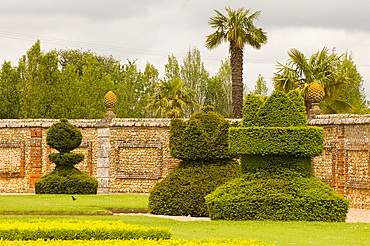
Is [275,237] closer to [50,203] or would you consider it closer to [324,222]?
[324,222]

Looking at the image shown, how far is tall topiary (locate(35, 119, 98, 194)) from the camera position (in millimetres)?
19781

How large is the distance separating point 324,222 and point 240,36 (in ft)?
62.0

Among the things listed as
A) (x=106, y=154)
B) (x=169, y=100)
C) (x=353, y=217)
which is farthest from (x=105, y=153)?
(x=169, y=100)

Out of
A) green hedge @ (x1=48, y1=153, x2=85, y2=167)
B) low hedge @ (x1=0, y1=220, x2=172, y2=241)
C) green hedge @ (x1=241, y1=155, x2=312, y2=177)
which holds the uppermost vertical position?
green hedge @ (x1=241, y1=155, x2=312, y2=177)

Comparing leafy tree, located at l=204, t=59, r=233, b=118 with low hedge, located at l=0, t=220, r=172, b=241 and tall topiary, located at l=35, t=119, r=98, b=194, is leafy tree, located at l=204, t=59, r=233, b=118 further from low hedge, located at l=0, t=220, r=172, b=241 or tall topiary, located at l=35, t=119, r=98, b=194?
low hedge, located at l=0, t=220, r=172, b=241

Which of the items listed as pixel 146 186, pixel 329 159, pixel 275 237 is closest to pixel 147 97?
pixel 146 186

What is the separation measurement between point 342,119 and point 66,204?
977cm

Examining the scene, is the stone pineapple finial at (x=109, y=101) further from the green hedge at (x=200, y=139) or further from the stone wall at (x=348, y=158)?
the green hedge at (x=200, y=139)

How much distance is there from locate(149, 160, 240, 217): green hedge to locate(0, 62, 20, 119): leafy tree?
22492 mm

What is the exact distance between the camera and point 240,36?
29.3m

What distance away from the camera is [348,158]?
1867 cm

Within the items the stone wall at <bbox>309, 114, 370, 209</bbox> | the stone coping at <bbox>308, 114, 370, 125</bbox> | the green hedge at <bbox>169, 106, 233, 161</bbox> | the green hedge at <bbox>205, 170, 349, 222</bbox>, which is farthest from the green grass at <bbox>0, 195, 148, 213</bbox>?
the stone coping at <bbox>308, 114, 370, 125</bbox>

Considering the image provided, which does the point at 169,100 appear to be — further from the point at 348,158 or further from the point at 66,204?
the point at 66,204

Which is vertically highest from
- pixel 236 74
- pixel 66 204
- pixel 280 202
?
pixel 236 74
